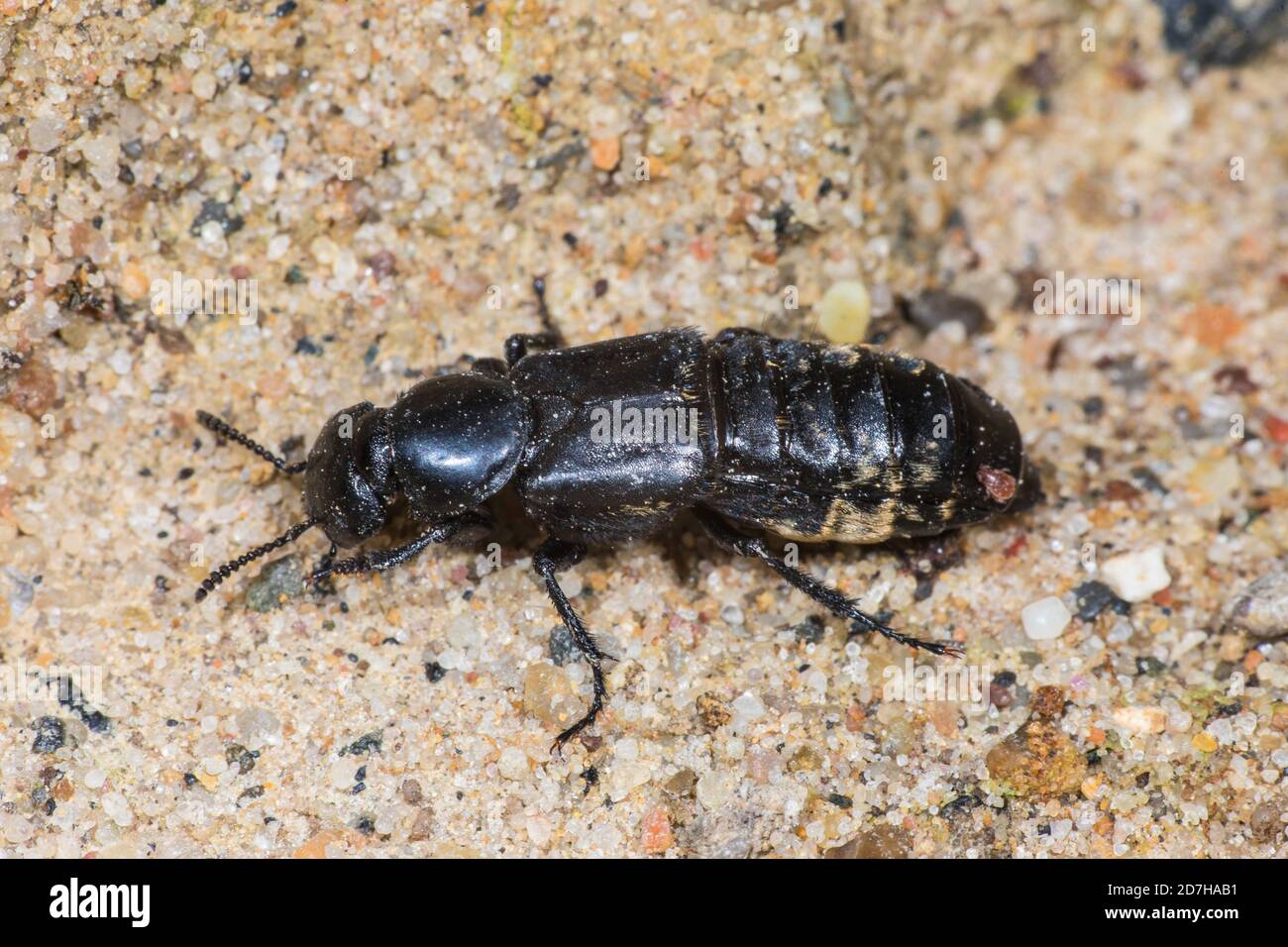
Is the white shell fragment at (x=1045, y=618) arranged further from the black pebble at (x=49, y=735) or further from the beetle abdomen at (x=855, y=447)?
the black pebble at (x=49, y=735)

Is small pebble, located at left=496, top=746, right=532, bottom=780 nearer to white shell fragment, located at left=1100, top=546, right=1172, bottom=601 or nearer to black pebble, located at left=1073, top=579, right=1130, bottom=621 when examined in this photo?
black pebble, located at left=1073, top=579, right=1130, bottom=621

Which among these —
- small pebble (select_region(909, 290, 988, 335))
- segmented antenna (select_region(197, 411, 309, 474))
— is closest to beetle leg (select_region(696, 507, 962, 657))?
small pebble (select_region(909, 290, 988, 335))

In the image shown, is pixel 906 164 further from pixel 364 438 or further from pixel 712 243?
pixel 364 438

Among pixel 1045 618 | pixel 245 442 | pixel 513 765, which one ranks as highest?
pixel 245 442

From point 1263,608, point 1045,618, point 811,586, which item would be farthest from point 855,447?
point 1263,608

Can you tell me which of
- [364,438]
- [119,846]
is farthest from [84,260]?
[119,846]

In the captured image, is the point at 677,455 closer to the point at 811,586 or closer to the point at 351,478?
the point at 811,586
